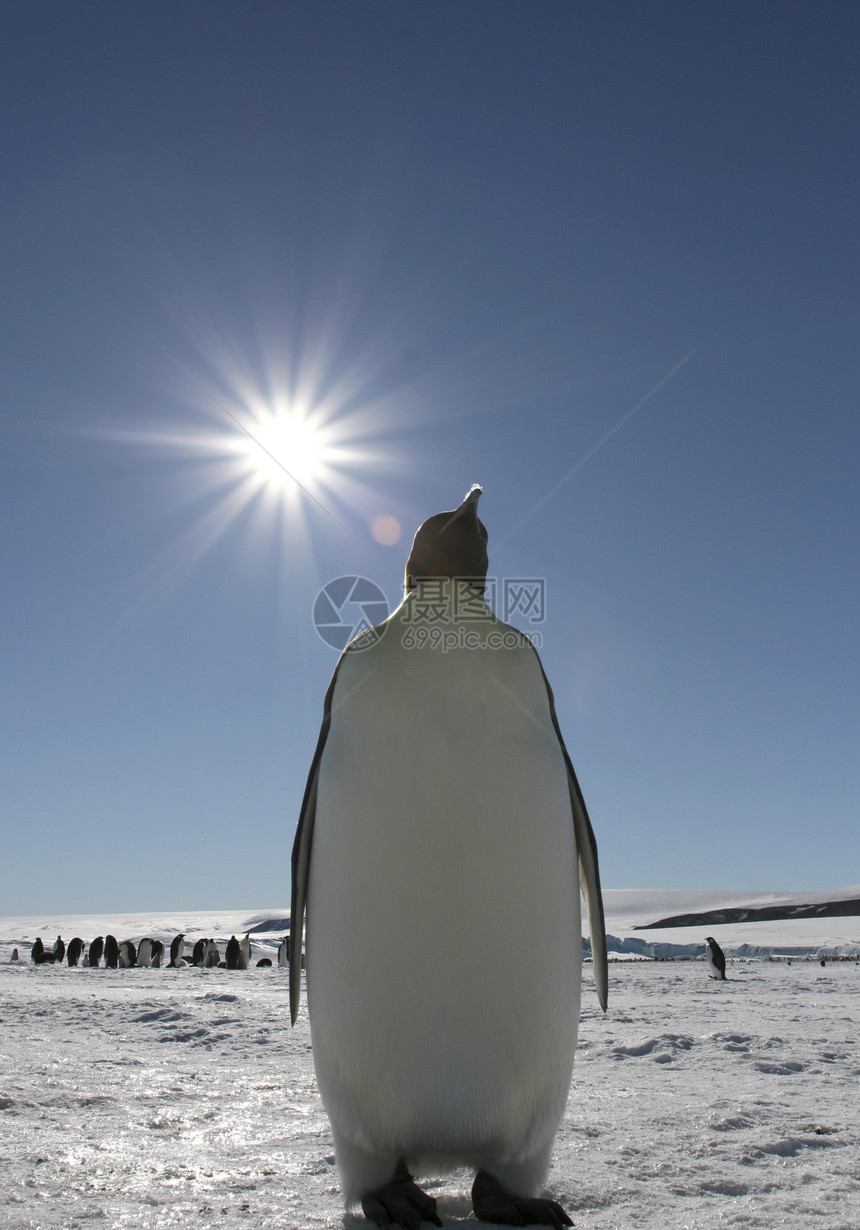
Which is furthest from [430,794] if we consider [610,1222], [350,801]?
[610,1222]

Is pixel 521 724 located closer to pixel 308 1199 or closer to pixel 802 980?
pixel 308 1199

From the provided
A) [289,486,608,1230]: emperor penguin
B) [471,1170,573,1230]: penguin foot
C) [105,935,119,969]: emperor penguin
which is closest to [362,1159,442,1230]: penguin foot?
[289,486,608,1230]: emperor penguin

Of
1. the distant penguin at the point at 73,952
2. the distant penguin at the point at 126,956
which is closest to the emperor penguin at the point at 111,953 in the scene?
the distant penguin at the point at 126,956

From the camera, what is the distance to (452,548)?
2801mm

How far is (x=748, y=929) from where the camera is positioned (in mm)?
35531

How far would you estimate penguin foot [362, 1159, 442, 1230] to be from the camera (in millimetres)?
1989

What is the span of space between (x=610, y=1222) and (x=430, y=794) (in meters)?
1.13

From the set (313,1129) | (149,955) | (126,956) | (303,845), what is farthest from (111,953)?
(303,845)

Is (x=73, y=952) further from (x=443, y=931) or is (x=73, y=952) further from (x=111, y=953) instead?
(x=443, y=931)

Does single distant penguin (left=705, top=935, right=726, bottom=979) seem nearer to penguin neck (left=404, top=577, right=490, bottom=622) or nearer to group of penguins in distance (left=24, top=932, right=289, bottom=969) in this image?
group of penguins in distance (left=24, top=932, right=289, bottom=969)

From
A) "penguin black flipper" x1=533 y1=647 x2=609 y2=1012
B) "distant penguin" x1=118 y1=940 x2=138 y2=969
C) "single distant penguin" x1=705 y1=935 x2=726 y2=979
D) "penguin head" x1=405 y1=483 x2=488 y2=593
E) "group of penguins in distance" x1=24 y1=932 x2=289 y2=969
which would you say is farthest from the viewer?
"distant penguin" x1=118 y1=940 x2=138 y2=969

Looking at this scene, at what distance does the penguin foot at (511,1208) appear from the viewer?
6.45 ft

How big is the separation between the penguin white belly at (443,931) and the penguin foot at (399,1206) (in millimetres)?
54

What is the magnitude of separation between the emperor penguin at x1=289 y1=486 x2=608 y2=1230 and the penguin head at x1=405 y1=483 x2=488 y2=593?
11.7 inches
